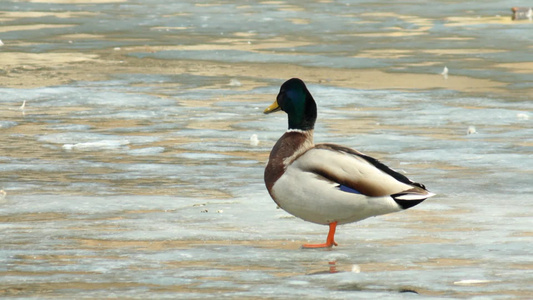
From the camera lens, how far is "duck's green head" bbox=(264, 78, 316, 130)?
745 centimetres

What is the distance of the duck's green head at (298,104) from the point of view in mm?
7453

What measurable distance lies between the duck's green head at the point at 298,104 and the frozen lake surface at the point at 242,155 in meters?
0.65

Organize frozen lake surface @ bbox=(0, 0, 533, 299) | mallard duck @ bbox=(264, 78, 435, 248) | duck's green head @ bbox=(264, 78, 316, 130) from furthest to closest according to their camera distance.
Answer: duck's green head @ bbox=(264, 78, 316, 130) → mallard duck @ bbox=(264, 78, 435, 248) → frozen lake surface @ bbox=(0, 0, 533, 299)

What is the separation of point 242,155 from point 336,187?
398 centimetres

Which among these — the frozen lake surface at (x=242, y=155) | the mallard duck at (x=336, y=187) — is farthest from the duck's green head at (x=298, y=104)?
the frozen lake surface at (x=242, y=155)

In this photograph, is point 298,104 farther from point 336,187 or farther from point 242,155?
point 242,155

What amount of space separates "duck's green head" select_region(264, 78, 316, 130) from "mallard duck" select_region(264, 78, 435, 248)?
351 millimetres

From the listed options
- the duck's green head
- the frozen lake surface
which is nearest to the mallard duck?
the frozen lake surface

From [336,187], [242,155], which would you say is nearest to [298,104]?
[336,187]

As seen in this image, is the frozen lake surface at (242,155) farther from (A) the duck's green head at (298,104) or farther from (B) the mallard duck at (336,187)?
(A) the duck's green head at (298,104)

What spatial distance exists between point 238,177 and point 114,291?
3726 mm

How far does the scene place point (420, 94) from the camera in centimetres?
1495

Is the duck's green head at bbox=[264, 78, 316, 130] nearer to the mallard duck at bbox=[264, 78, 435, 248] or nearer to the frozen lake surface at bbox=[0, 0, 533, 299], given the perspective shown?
the mallard duck at bbox=[264, 78, 435, 248]

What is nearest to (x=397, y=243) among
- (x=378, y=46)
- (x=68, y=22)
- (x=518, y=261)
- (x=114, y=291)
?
(x=518, y=261)
